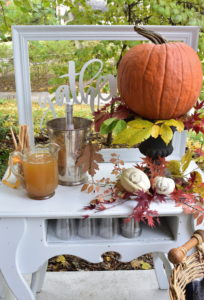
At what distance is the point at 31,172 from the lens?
0.94m

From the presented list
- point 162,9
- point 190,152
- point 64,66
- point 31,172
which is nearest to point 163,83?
point 190,152

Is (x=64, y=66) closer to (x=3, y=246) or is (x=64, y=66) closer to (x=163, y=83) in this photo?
(x=163, y=83)

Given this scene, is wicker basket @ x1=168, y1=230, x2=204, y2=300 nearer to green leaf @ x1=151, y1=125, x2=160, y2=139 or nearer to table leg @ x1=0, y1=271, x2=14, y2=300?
green leaf @ x1=151, y1=125, x2=160, y2=139

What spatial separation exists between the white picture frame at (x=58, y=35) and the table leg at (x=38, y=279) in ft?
2.38

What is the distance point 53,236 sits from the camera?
1004mm

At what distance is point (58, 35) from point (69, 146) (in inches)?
16.4

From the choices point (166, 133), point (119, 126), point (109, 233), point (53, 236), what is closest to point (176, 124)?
point (166, 133)

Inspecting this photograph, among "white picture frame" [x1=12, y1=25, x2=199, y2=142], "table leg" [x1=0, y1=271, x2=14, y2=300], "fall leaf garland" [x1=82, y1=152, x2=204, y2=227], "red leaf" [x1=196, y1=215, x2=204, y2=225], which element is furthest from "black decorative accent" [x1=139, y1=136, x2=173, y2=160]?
"table leg" [x1=0, y1=271, x2=14, y2=300]

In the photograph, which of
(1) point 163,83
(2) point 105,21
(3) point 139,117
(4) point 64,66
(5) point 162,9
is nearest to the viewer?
(1) point 163,83

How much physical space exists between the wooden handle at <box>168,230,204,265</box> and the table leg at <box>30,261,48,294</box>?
2.60 feet

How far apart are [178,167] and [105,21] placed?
111 cm

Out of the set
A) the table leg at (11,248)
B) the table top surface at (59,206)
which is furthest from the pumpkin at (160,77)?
the table leg at (11,248)

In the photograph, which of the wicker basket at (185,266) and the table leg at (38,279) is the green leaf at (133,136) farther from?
the table leg at (38,279)

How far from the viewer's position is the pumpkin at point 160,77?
0.89 meters
